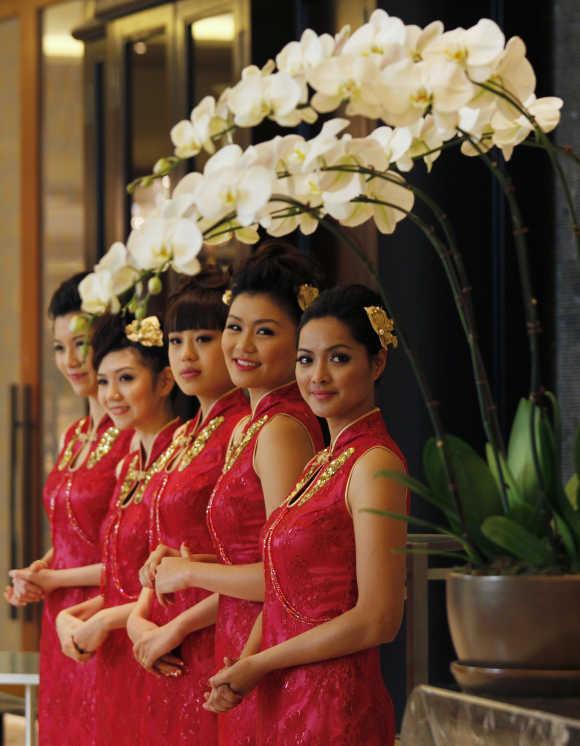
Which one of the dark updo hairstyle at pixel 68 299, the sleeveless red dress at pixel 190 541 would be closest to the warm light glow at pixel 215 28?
the dark updo hairstyle at pixel 68 299

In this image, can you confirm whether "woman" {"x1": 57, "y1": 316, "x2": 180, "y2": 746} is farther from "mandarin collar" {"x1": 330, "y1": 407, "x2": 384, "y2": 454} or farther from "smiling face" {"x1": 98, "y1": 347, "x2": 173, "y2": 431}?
"mandarin collar" {"x1": 330, "y1": 407, "x2": 384, "y2": 454}

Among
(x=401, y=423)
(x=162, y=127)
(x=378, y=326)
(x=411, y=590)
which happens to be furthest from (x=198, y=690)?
(x=162, y=127)

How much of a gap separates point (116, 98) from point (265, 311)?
2303mm

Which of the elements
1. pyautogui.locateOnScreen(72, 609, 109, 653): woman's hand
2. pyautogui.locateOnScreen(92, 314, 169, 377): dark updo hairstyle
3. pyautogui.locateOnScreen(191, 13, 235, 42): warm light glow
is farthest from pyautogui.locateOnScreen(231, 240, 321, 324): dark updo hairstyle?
pyautogui.locateOnScreen(191, 13, 235, 42): warm light glow

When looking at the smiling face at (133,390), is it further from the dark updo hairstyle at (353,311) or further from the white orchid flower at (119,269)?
the white orchid flower at (119,269)

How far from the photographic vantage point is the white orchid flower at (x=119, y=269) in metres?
1.36

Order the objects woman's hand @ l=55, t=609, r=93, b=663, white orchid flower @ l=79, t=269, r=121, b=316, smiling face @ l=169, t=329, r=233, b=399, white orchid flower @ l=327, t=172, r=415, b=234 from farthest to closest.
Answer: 1. woman's hand @ l=55, t=609, r=93, b=663
2. smiling face @ l=169, t=329, r=233, b=399
3. white orchid flower @ l=327, t=172, r=415, b=234
4. white orchid flower @ l=79, t=269, r=121, b=316

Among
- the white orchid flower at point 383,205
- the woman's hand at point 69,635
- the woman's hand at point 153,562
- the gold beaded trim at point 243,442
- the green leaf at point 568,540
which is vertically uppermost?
the white orchid flower at point 383,205

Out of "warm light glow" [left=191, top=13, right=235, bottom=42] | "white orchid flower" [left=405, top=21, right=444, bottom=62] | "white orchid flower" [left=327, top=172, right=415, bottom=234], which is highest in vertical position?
"warm light glow" [left=191, top=13, right=235, bottom=42]

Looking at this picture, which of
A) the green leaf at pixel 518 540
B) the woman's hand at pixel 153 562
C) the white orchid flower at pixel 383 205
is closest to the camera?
the green leaf at pixel 518 540

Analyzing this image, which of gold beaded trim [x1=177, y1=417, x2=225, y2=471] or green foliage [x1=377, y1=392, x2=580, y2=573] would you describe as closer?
green foliage [x1=377, y1=392, x2=580, y2=573]

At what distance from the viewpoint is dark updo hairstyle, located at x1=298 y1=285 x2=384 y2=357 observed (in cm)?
218

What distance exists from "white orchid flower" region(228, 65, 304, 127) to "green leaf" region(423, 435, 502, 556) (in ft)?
1.16

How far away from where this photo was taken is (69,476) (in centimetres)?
330
